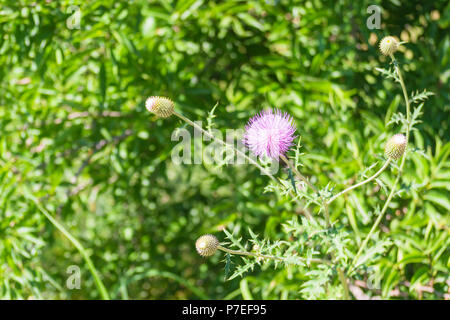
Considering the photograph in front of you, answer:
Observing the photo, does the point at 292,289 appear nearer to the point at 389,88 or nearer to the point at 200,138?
the point at 200,138

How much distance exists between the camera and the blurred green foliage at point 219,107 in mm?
1472

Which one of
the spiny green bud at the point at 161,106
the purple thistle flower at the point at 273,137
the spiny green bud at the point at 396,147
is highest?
the spiny green bud at the point at 161,106

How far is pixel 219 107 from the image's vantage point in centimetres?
161

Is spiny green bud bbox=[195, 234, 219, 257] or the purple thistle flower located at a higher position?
the purple thistle flower

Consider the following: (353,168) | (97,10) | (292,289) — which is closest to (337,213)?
(353,168)

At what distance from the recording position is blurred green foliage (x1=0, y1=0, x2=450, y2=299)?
1.47 metres

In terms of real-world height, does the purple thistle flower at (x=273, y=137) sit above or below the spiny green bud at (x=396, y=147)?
above
